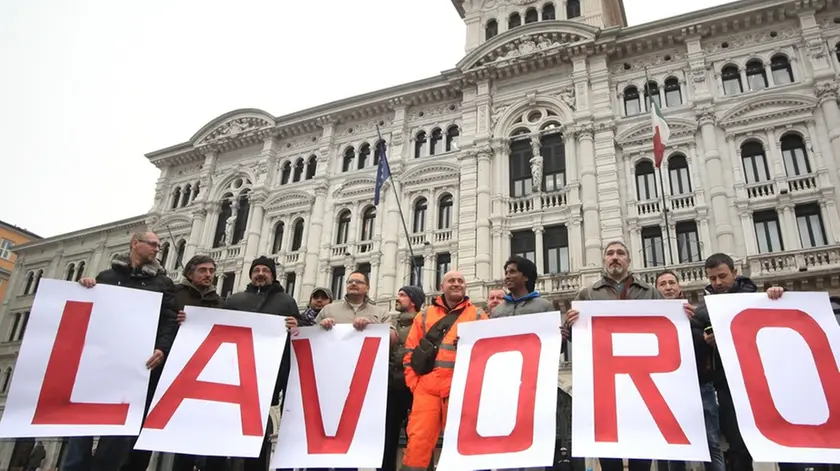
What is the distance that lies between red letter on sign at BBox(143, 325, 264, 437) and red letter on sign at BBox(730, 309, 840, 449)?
4715mm

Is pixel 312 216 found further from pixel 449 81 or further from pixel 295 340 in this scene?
pixel 295 340

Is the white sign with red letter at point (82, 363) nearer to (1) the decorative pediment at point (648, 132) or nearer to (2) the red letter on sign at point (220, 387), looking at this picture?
(2) the red letter on sign at point (220, 387)

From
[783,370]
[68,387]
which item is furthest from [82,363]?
[783,370]

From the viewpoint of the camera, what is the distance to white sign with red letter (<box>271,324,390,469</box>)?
541cm

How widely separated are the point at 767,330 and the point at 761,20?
21.5 meters

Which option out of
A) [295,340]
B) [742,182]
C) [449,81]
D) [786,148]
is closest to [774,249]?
[742,182]

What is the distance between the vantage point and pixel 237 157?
103 feet

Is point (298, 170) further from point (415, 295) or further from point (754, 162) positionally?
point (415, 295)

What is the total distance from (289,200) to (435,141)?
8336mm

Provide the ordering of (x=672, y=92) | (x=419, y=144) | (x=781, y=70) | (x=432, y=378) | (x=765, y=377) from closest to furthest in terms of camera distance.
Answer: (x=765, y=377) → (x=432, y=378) → (x=781, y=70) → (x=672, y=92) → (x=419, y=144)

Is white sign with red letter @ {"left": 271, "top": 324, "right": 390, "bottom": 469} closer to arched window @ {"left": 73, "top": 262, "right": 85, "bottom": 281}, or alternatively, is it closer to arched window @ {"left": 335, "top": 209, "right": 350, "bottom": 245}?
arched window @ {"left": 335, "top": 209, "right": 350, "bottom": 245}

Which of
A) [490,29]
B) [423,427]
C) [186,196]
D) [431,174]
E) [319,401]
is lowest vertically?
[423,427]

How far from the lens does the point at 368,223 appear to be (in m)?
26.1

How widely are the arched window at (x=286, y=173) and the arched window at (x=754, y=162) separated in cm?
2155
